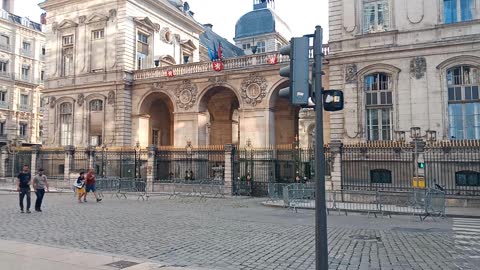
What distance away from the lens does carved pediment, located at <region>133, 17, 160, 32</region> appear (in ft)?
118

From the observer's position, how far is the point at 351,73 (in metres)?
25.9

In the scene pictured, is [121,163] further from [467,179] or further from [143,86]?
[467,179]

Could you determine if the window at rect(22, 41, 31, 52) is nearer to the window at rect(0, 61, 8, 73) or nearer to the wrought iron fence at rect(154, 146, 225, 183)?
the window at rect(0, 61, 8, 73)

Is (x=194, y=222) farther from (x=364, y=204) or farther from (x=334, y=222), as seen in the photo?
(x=364, y=204)

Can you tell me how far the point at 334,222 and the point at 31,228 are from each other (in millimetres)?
9183

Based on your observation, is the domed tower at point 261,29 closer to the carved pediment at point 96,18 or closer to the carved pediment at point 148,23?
the carved pediment at point 148,23

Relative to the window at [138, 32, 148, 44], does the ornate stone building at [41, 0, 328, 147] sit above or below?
below

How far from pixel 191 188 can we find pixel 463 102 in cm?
1683

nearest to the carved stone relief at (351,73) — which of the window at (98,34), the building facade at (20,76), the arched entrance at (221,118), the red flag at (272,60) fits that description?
the red flag at (272,60)

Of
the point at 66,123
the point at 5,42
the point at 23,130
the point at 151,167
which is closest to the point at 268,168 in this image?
the point at 151,167

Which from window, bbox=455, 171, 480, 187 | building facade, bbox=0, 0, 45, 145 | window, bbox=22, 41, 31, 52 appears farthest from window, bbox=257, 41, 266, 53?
window, bbox=455, 171, 480, 187

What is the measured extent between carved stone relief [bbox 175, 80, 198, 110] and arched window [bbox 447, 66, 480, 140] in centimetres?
1795

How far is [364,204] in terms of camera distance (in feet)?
61.1

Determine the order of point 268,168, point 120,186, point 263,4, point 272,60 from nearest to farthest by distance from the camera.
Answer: point 120,186, point 268,168, point 272,60, point 263,4
